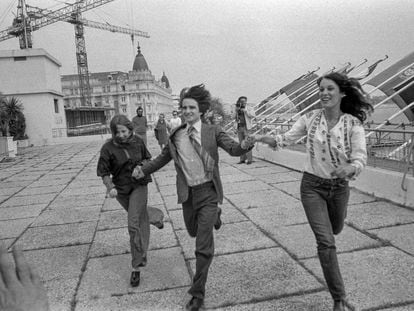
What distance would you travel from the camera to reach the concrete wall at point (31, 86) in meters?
26.1

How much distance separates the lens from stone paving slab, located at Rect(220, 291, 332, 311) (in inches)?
116

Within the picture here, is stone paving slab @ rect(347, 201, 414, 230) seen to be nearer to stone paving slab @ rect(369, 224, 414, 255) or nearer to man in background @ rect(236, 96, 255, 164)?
stone paving slab @ rect(369, 224, 414, 255)

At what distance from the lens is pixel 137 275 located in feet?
11.8

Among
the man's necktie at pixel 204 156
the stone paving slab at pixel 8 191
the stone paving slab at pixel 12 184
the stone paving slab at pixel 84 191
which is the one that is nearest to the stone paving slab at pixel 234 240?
the man's necktie at pixel 204 156

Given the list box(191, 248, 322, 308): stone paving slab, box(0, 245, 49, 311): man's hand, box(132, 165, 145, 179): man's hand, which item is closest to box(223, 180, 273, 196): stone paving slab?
box(191, 248, 322, 308): stone paving slab

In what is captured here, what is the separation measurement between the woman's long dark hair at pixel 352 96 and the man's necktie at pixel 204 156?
1.10 meters

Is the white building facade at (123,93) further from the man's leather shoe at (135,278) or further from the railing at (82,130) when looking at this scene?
the man's leather shoe at (135,278)

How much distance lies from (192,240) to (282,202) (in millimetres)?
2159

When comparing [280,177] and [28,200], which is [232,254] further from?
[28,200]

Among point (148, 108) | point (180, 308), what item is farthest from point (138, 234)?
point (148, 108)

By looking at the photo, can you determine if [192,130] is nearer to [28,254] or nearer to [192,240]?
[192,240]

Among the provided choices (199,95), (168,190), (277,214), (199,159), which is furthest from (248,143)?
(168,190)

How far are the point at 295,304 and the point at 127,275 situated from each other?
1668 mm

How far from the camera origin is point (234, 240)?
4598mm
